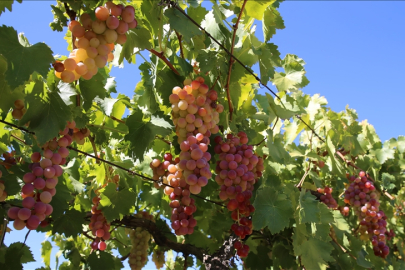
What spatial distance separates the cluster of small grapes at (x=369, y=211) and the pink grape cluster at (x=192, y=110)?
6.69ft

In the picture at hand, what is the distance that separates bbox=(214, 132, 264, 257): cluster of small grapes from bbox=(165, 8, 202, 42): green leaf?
63cm

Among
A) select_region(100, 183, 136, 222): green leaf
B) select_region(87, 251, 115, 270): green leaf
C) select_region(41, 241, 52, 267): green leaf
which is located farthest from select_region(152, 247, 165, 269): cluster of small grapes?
select_region(100, 183, 136, 222): green leaf

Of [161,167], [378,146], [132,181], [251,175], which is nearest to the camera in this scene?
[251,175]

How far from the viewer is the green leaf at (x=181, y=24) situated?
1539mm

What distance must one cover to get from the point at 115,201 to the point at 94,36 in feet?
3.74

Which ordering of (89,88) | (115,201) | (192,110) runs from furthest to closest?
1. (115,201)
2. (192,110)
3. (89,88)

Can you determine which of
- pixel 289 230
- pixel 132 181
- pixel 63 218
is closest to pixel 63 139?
pixel 63 218

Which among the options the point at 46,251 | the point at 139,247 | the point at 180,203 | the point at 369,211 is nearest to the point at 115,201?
the point at 180,203

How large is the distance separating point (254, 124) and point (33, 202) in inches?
73.9

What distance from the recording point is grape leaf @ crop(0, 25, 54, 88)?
1152 millimetres

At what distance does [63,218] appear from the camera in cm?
204

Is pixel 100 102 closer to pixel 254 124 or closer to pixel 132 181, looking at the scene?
pixel 132 181

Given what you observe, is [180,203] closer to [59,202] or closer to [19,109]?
[59,202]

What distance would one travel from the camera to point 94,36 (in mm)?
1250
